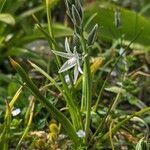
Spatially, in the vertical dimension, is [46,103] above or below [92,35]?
below

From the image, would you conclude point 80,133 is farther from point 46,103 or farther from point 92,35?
point 92,35

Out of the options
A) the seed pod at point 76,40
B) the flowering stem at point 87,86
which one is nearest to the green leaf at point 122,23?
the flowering stem at point 87,86

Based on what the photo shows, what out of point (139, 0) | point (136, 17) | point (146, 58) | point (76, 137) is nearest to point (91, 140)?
point (76, 137)

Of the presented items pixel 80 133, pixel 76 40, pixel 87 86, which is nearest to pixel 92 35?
pixel 76 40

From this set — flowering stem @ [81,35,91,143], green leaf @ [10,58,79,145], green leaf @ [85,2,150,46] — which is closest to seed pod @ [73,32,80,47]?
flowering stem @ [81,35,91,143]

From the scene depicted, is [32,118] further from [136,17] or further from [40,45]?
[40,45]

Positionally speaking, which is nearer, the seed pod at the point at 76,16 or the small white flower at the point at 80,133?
the seed pod at the point at 76,16

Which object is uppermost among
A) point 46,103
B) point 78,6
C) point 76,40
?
point 78,6

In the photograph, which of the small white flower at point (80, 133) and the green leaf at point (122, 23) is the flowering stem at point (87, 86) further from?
the green leaf at point (122, 23)
